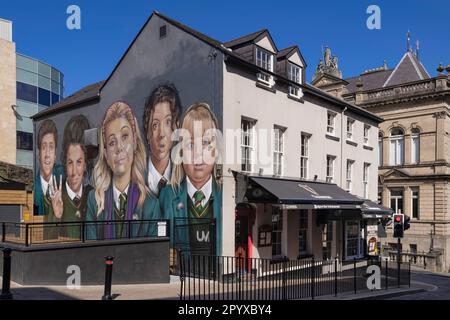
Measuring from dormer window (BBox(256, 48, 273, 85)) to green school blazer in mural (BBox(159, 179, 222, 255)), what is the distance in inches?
185

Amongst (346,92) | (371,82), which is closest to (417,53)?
(371,82)

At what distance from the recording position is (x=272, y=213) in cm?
1717

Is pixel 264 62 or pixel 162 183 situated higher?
pixel 264 62

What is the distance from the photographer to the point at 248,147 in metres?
16.2

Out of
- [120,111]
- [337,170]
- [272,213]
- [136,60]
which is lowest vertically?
[272,213]

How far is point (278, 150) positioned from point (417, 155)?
2301 cm

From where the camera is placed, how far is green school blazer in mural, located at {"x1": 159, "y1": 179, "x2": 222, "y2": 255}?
15000 mm

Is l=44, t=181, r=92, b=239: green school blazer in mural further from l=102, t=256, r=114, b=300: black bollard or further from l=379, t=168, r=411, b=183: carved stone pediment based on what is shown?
l=379, t=168, r=411, b=183: carved stone pediment

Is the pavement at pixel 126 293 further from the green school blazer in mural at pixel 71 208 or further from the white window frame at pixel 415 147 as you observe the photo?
the white window frame at pixel 415 147

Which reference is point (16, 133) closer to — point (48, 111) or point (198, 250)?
point (48, 111)

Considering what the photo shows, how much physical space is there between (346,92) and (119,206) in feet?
94.9

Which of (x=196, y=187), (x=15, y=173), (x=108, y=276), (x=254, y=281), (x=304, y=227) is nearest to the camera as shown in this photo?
(x=108, y=276)

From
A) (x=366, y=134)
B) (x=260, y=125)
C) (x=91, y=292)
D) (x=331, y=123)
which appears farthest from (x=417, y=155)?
(x=91, y=292)

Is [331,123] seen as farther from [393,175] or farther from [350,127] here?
[393,175]
